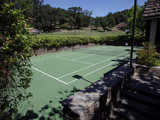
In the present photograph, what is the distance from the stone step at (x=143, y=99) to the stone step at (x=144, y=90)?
0.40 feet

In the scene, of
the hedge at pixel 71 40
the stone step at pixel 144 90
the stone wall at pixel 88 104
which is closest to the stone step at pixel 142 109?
the stone step at pixel 144 90

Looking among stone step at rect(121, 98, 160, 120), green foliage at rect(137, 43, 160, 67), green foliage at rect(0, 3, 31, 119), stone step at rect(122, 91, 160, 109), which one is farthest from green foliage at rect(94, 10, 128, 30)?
green foliage at rect(0, 3, 31, 119)

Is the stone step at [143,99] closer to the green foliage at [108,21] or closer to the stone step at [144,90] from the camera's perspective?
the stone step at [144,90]

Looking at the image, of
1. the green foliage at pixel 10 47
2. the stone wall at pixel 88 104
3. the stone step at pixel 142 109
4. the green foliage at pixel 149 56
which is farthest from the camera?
the green foliage at pixel 149 56

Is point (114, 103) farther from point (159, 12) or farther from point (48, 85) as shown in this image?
point (159, 12)

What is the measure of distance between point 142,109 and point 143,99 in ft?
1.33

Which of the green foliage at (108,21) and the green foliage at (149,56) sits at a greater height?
the green foliage at (108,21)

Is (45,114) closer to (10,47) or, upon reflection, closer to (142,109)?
(10,47)

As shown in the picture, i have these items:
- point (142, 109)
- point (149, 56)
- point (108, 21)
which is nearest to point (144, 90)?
point (142, 109)

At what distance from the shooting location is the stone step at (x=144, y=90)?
3.60 meters

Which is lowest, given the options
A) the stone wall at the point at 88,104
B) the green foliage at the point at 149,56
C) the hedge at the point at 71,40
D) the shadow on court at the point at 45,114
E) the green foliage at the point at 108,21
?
the shadow on court at the point at 45,114

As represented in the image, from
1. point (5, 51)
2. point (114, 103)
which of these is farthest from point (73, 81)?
point (5, 51)

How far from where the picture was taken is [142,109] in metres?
3.31

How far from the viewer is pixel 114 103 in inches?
135
